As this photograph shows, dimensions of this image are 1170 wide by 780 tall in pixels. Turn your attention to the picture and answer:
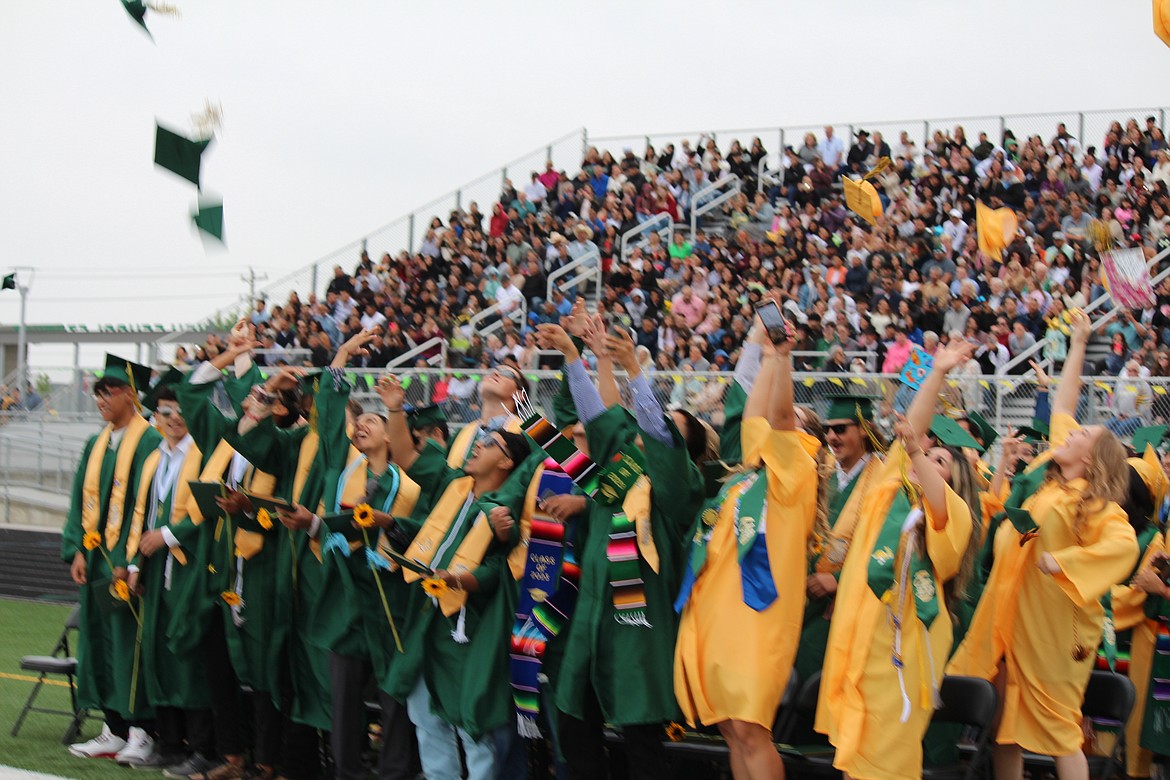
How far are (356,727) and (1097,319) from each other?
1127 centimetres

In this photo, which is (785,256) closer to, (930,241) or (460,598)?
(930,241)

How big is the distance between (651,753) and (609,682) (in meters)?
0.38

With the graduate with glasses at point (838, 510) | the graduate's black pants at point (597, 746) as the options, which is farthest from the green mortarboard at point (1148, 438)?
the graduate's black pants at point (597, 746)

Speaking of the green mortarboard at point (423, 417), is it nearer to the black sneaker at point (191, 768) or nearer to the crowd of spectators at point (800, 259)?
the black sneaker at point (191, 768)

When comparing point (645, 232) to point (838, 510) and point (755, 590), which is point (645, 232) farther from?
point (755, 590)

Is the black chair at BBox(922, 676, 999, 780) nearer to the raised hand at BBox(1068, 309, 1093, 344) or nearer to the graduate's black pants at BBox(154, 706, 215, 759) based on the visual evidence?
the raised hand at BBox(1068, 309, 1093, 344)

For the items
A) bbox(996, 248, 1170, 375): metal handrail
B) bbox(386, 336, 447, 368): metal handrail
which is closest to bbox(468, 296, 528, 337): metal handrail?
bbox(386, 336, 447, 368): metal handrail

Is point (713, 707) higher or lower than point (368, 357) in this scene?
lower

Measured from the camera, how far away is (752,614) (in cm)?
545

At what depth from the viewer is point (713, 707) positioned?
5449mm

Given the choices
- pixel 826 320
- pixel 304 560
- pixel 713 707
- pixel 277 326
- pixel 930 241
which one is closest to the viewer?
pixel 713 707

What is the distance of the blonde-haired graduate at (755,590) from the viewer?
537 centimetres

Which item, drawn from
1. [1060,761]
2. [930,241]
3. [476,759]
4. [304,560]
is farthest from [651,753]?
[930,241]

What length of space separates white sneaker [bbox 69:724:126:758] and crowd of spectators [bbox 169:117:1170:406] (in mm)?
7235
